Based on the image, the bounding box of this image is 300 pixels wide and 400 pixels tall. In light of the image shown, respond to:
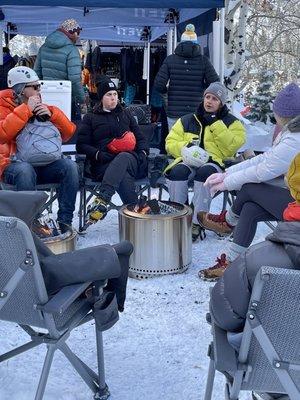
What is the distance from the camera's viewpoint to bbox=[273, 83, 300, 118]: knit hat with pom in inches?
130

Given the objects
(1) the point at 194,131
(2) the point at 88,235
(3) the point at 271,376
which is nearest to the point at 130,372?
(3) the point at 271,376

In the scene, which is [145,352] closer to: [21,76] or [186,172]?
[186,172]

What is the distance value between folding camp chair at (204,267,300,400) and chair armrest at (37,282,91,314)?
503 millimetres

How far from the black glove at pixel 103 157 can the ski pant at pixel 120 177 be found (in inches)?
1.6

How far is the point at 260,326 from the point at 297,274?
20 centimetres

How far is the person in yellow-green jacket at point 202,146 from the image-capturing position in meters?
4.35

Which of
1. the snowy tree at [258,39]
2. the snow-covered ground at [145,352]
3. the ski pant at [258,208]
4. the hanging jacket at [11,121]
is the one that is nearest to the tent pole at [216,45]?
the snowy tree at [258,39]

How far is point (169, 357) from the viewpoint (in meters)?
2.70

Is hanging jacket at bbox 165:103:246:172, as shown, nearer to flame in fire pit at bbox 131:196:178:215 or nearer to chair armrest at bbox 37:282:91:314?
flame in fire pit at bbox 131:196:178:215

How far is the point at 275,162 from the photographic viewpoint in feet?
10.9

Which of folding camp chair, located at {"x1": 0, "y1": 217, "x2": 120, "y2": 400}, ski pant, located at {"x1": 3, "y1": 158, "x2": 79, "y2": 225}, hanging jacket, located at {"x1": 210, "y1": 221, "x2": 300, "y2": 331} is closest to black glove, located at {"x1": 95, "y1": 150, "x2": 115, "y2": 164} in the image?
ski pant, located at {"x1": 3, "y1": 158, "x2": 79, "y2": 225}

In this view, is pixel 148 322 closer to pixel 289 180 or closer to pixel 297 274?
pixel 289 180

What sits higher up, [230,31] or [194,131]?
[230,31]

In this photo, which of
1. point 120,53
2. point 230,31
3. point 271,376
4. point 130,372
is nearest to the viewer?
point 271,376
